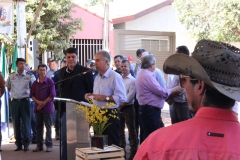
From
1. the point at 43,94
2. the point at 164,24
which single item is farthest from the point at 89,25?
the point at 43,94

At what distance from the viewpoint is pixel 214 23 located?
2117 cm

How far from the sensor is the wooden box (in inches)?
217

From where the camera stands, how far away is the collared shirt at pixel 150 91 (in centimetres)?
682

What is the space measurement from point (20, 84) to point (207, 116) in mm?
7946

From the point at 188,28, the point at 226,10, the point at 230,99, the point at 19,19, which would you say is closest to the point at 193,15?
the point at 188,28

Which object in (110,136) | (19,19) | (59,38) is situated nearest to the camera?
(110,136)

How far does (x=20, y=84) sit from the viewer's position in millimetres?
9117

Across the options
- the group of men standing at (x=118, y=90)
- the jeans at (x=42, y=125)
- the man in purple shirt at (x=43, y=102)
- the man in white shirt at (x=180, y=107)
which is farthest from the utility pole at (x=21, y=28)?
the man in white shirt at (x=180, y=107)

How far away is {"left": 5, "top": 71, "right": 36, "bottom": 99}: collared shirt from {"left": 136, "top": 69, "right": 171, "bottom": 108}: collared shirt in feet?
10.5

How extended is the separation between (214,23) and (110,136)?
52.7 ft

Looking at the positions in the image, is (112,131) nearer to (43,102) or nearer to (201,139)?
(43,102)

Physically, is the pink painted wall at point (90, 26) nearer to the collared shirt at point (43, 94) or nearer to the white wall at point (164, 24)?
the white wall at point (164, 24)

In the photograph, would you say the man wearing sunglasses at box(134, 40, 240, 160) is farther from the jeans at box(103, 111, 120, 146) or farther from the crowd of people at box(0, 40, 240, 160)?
the jeans at box(103, 111, 120, 146)

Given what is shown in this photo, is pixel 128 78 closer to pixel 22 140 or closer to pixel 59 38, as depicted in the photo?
pixel 22 140
